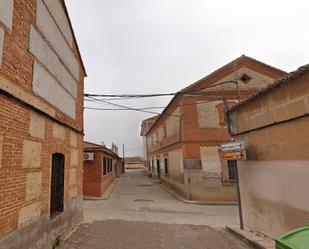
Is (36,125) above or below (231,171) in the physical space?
above

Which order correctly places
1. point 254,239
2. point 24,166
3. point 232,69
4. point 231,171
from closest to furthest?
point 24,166 < point 254,239 < point 231,171 < point 232,69

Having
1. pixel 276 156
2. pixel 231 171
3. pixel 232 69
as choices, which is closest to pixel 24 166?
pixel 276 156

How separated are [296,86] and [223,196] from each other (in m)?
10.1

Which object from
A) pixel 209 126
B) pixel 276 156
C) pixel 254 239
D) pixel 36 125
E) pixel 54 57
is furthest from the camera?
pixel 209 126

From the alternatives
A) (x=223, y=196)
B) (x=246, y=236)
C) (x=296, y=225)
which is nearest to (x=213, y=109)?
(x=223, y=196)

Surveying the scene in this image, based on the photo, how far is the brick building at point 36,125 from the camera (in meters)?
3.98

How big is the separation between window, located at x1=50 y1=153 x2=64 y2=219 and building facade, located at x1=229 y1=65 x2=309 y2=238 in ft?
17.4

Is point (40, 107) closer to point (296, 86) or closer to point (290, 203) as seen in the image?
point (296, 86)

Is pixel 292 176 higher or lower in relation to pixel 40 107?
lower

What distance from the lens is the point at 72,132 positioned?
777 cm

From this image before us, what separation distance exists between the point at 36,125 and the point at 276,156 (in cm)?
536

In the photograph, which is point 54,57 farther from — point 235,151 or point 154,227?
point 154,227

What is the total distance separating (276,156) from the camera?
17.2 feet

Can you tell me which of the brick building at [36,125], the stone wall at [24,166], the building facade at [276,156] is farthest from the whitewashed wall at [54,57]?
the building facade at [276,156]
